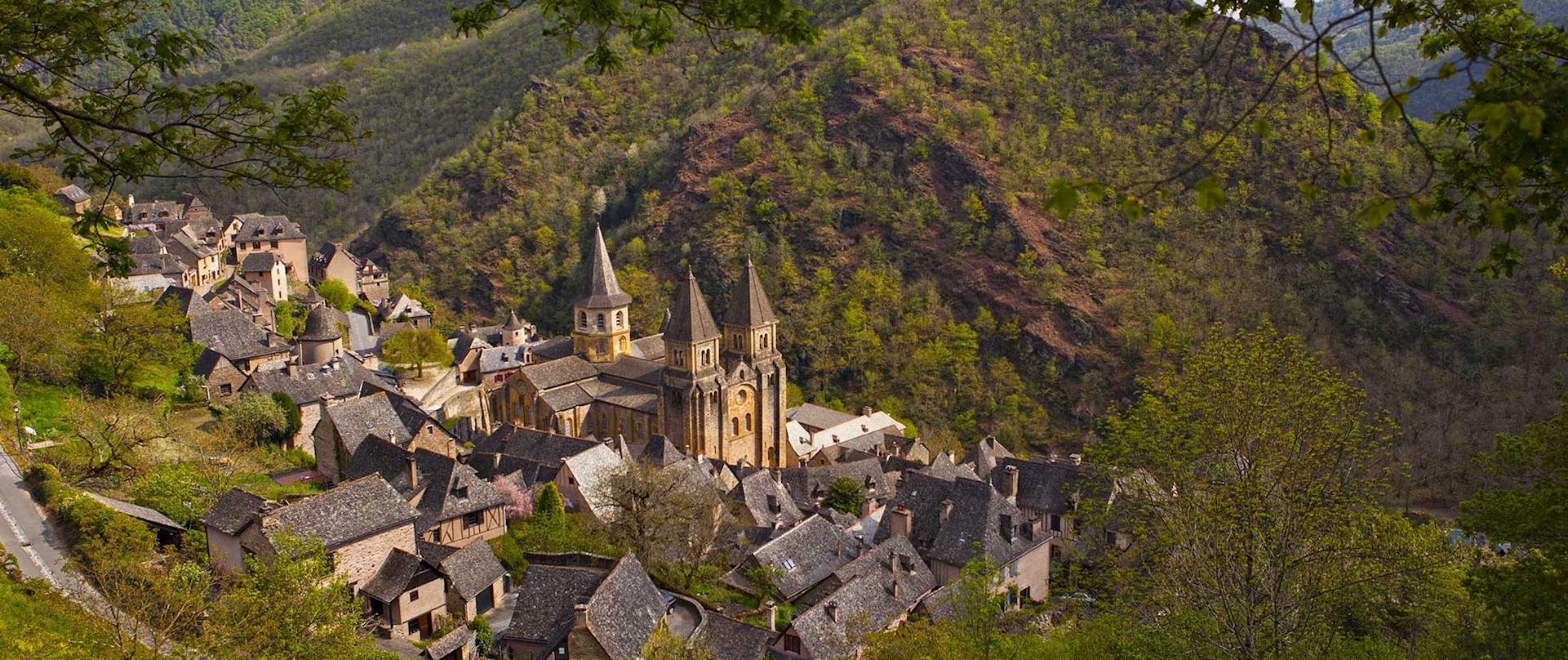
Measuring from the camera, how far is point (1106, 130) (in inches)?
3123

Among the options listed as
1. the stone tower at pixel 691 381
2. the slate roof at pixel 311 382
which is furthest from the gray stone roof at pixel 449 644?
the stone tower at pixel 691 381

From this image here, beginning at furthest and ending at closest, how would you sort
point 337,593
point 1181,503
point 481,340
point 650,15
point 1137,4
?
point 1137,4 → point 481,340 → point 337,593 → point 1181,503 → point 650,15

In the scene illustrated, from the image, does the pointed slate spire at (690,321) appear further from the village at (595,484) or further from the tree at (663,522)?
the tree at (663,522)

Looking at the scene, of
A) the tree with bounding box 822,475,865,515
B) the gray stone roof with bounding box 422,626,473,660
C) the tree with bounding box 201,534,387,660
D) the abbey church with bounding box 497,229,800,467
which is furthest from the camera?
the abbey church with bounding box 497,229,800,467

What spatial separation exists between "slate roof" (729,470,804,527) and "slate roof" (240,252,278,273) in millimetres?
36340

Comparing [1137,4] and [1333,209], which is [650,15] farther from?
[1137,4]

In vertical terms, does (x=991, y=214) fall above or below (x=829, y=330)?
above

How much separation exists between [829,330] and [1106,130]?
30065 millimetres

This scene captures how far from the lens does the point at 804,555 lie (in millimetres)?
31297

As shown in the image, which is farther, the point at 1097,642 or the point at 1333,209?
the point at 1333,209

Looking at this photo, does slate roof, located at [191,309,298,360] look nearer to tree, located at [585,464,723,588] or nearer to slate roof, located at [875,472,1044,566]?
tree, located at [585,464,723,588]

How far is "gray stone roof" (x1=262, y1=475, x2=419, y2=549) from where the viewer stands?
2373 centimetres

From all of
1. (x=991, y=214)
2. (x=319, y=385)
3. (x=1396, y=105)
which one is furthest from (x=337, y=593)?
(x=991, y=214)

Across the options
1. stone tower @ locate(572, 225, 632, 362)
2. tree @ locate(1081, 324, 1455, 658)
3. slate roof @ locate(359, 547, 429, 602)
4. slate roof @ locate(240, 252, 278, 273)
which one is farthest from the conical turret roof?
tree @ locate(1081, 324, 1455, 658)
